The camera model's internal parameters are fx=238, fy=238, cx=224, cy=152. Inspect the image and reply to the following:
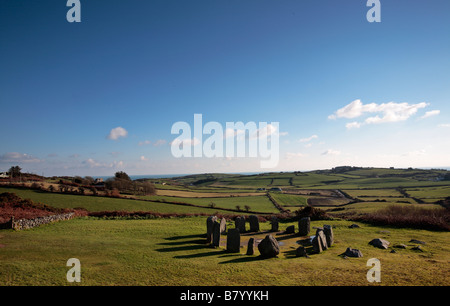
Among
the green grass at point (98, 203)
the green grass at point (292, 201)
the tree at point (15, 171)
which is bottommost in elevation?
the green grass at point (292, 201)

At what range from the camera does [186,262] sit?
15.3 meters

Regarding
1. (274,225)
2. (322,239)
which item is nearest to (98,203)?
(274,225)

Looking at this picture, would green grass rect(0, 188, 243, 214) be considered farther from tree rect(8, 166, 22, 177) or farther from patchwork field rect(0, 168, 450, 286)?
tree rect(8, 166, 22, 177)

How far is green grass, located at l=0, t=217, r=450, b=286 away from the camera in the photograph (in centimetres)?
1226

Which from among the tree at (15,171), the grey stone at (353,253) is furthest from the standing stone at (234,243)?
the tree at (15,171)

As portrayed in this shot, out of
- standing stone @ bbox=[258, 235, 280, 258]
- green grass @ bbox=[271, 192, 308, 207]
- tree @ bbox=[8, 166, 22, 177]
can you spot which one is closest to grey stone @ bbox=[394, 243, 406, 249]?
standing stone @ bbox=[258, 235, 280, 258]

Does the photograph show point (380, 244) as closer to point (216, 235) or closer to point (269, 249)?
point (269, 249)

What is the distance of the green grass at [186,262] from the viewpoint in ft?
40.2

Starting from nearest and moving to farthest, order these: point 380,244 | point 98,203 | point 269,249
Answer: point 269,249, point 380,244, point 98,203

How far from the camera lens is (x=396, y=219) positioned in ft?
93.6

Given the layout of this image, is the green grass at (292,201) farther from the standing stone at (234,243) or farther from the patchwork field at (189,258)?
the standing stone at (234,243)
